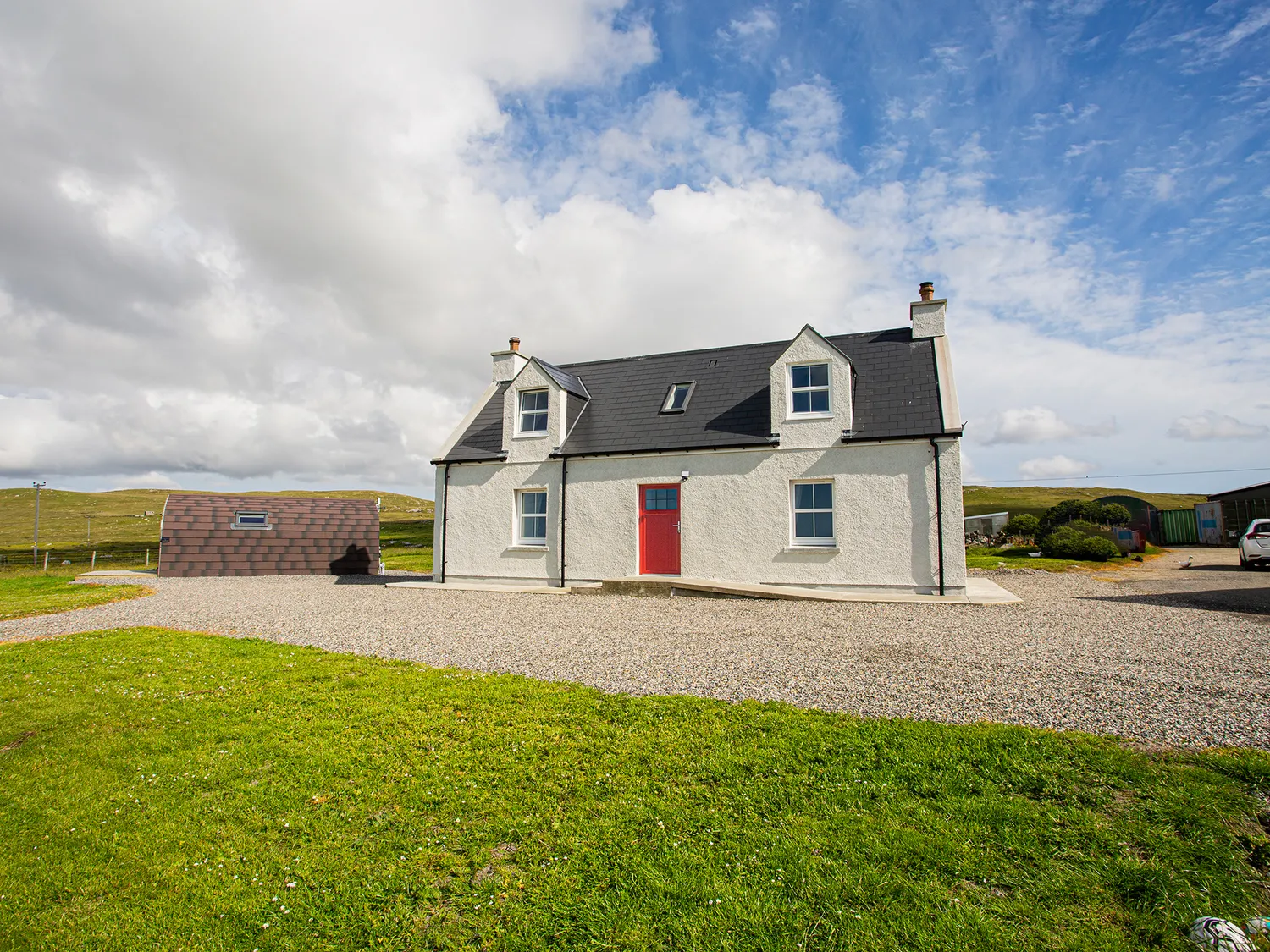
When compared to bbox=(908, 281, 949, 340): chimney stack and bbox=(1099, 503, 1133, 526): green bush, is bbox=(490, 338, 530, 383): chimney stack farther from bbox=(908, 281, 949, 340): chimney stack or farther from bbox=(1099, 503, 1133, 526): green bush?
bbox=(1099, 503, 1133, 526): green bush

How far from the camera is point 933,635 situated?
10781mm

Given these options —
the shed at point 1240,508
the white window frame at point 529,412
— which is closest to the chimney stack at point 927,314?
the white window frame at point 529,412

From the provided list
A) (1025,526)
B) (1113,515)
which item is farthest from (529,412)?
(1113,515)

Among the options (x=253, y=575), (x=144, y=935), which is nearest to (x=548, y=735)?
(x=144, y=935)

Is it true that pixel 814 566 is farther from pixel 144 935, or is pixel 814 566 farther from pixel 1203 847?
pixel 144 935

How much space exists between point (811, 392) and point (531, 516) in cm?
944

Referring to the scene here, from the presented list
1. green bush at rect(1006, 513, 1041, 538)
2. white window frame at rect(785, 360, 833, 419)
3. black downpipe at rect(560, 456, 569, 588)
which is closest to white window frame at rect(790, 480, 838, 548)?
white window frame at rect(785, 360, 833, 419)

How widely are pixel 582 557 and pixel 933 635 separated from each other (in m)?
10.7

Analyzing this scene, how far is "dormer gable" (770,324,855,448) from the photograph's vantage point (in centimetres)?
1719

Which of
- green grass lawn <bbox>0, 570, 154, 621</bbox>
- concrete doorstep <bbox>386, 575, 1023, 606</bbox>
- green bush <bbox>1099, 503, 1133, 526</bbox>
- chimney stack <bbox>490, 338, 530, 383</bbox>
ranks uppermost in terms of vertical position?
chimney stack <bbox>490, 338, 530, 383</bbox>

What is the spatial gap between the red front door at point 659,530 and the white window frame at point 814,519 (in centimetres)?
325

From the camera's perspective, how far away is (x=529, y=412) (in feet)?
68.5

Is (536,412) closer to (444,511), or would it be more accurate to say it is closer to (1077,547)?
(444,511)

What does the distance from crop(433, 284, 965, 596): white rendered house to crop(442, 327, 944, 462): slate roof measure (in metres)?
0.05
